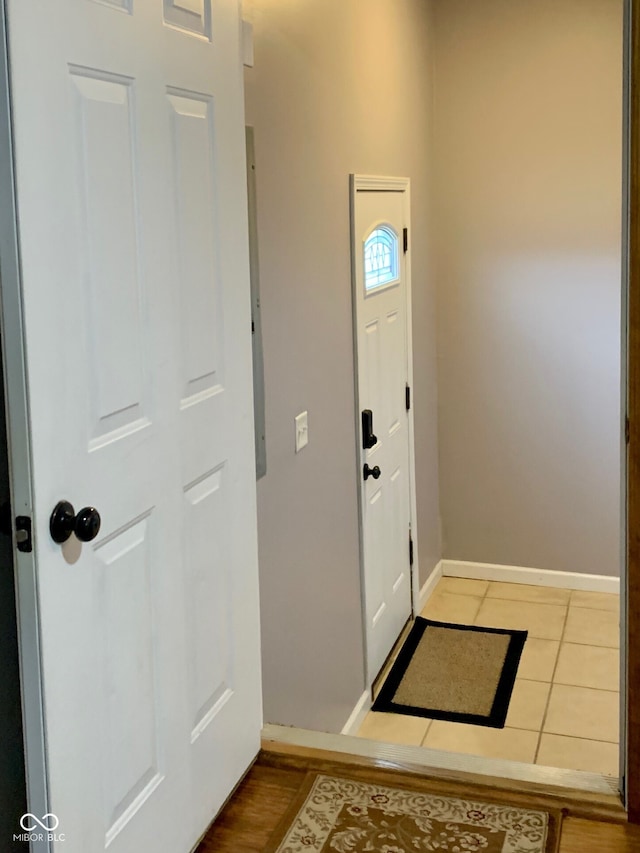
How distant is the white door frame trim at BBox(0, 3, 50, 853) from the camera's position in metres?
1.39

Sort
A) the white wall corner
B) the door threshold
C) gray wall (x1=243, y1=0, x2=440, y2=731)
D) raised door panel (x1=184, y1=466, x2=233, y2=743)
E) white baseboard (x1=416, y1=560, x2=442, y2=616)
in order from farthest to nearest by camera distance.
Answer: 1. white baseboard (x1=416, y1=560, x2=442, y2=616)
2. gray wall (x1=243, y1=0, x2=440, y2=731)
3. the white wall corner
4. the door threshold
5. raised door panel (x1=184, y1=466, x2=233, y2=743)

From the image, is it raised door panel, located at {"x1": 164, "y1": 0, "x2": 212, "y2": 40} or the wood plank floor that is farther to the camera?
the wood plank floor

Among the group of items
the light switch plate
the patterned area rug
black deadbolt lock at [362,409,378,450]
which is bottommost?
the patterned area rug

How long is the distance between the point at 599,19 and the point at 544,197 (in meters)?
0.85

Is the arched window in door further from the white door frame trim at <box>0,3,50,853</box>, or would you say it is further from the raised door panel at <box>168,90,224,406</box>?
the white door frame trim at <box>0,3,50,853</box>

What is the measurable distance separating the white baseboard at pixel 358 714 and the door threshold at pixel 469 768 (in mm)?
968

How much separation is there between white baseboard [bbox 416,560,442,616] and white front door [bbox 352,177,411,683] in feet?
0.65

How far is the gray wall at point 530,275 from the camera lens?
4555 millimetres

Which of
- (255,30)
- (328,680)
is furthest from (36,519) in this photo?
(328,680)

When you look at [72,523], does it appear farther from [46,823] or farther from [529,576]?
[529,576]

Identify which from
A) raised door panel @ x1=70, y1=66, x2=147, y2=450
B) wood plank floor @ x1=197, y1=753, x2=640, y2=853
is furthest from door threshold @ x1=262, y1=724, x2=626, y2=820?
raised door panel @ x1=70, y1=66, x2=147, y2=450

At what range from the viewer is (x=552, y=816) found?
2180 millimetres

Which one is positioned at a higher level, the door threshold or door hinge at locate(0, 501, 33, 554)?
door hinge at locate(0, 501, 33, 554)

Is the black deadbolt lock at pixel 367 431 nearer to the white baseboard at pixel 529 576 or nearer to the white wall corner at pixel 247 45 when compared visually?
the white wall corner at pixel 247 45
